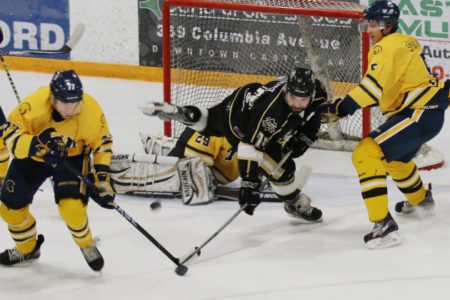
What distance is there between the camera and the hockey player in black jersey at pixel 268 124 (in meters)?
4.72

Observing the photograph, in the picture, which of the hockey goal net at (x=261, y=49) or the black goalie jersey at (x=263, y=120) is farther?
the hockey goal net at (x=261, y=49)

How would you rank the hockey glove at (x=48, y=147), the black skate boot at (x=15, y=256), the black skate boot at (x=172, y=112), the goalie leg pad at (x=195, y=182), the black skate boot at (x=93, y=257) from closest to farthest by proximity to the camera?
the hockey glove at (x=48, y=147)
the black skate boot at (x=93, y=257)
the black skate boot at (x=15, y=256)
the black skate boot at (x=172, y=112)
the goalie leg pad at (x=195, y=182)

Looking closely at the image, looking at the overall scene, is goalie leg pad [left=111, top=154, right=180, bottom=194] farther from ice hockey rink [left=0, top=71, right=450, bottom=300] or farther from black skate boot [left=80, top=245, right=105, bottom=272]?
black skate boot [left=80, top=245, right=105, bottom=272]

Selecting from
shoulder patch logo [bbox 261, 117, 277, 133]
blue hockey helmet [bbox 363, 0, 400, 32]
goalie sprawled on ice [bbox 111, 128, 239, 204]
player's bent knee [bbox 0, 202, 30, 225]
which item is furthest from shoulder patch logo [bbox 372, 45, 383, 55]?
player's bent knee [bbox 0, 202, 30, 225]

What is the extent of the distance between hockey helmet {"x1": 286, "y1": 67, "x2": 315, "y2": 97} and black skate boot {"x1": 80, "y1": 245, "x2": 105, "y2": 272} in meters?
1.06

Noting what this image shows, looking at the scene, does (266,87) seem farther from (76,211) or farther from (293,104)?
(76,211)

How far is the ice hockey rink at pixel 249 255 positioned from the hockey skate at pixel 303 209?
0.04 meters

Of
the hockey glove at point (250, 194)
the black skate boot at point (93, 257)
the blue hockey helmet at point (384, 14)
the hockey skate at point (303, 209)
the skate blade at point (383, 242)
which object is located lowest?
the hockey skate at point (303, 209)

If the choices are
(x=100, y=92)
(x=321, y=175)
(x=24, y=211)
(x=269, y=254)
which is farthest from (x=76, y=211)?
(x=100, y=92)

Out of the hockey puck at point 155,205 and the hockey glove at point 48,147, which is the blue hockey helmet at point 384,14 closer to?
the hockey puck at point 155,205

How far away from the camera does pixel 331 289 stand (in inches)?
169

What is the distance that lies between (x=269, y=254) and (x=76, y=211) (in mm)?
922

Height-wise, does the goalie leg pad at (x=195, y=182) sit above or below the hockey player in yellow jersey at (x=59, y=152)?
below

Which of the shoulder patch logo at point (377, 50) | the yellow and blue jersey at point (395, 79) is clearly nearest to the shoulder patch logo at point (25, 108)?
the yellow and blue jersey at point (395, 79)
